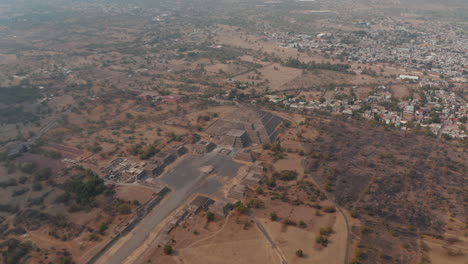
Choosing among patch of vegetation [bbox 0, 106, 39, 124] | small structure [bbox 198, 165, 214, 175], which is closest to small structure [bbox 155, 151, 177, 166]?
small structure [bbox 198, 165, 214, 175]

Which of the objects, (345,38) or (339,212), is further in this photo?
(345,38)

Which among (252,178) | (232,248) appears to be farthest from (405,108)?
(232,248)

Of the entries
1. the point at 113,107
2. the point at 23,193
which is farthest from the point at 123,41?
the point at 23,193

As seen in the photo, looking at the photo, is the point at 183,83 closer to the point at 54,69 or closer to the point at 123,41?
the point at 54,69

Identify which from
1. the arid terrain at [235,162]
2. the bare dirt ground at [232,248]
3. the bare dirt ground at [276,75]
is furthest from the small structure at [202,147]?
the bare dirt ground at [276,75]

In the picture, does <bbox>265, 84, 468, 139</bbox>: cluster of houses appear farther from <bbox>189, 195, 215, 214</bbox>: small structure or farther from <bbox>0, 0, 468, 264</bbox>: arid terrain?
<bbox>189, 195, 215, 214</bbox>: small structure

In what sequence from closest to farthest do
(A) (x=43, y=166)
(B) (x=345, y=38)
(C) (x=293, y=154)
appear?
1. (A) (x=43, y=166)
2. (C) (x=293, y=154)
3. (B) (x=345, y=38)

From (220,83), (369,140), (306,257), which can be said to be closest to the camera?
(306,257)

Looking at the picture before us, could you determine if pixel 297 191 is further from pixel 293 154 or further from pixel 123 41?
pixel 123 41
